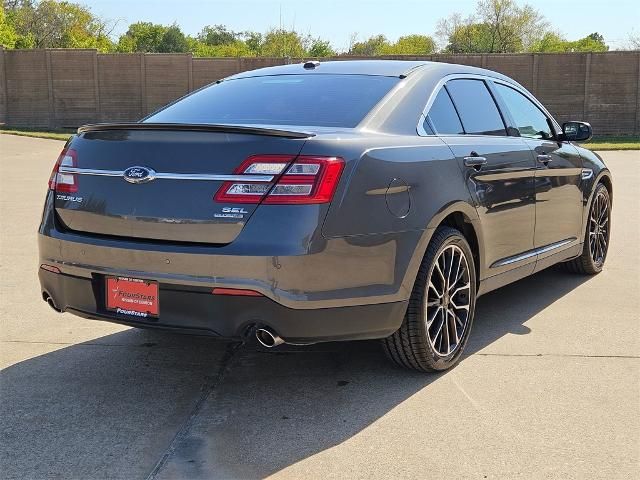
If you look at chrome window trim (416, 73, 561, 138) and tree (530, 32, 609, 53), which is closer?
chrome window trim (416, 73, 561, 138)

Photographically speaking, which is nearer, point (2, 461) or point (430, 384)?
point (2, 461)

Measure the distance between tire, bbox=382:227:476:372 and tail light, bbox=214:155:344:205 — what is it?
808 mm

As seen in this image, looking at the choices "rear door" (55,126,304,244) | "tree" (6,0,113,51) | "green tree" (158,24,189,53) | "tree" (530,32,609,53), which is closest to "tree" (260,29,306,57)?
"tree" (6,0,113,51)

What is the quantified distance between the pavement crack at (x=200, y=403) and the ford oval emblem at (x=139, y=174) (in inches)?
42.7

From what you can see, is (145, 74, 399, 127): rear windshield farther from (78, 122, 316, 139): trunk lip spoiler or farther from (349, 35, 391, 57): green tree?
(349, 35, 391, 57): green tree

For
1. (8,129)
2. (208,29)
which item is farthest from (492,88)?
(208,29)

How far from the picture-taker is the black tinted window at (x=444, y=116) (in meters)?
4.07

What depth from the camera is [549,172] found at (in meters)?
5.09

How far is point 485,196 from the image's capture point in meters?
4.20

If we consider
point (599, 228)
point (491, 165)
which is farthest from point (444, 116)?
point (599, 228)

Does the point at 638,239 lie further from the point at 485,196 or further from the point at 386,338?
the point at 386,338

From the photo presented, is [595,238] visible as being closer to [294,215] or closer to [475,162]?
[475,162]

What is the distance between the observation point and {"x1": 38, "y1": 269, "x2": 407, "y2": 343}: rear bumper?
314 centimetres

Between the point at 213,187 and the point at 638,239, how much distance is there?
6.07 meters
